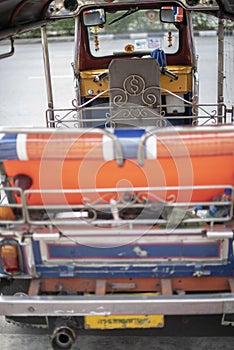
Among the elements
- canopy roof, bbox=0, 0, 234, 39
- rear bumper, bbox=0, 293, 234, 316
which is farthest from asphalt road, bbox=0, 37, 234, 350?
canopy roof, bbox=0, 0, 234, 39

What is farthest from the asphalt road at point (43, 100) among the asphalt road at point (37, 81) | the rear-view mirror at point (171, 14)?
the rear-view mirror at point (171, 14)

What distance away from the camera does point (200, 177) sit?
301 cm

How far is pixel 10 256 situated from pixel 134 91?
2931 millimetres

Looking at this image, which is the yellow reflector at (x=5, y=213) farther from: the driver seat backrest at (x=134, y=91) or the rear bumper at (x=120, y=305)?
→ the driver seat backrest at (x=134, y=91)

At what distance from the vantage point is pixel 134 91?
18.1 feet

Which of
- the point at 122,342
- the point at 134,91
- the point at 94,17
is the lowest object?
the point at 122,342

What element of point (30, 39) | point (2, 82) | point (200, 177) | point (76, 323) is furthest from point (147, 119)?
point (30, 39)

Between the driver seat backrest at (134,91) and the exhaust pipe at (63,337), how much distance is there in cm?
278

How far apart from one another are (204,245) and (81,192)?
770 mm

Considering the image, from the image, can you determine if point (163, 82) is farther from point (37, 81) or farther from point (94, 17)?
point (37, 81)

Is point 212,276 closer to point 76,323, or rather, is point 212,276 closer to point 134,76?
point 76,323

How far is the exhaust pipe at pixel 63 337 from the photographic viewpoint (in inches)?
116

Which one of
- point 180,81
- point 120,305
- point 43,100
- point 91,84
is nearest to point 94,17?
point 91,84

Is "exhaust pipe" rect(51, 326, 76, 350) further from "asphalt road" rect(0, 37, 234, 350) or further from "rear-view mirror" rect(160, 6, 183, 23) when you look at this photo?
"rear-view mirror" rect(160, 6, 183, 23)
